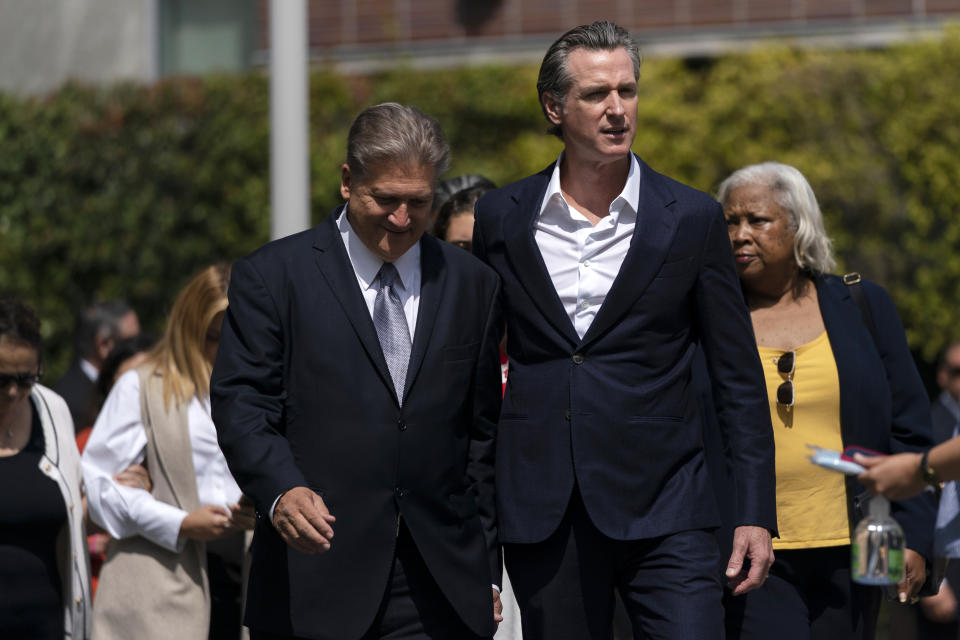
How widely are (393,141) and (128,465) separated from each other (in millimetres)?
2093

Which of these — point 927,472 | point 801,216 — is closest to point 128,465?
point 801,216

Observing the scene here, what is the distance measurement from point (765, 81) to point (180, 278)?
6213 millimetres

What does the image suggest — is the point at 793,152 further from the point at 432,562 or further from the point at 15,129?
the point at 432,562

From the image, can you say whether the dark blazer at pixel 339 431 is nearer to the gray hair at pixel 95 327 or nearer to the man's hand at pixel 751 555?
the man's hand at pixel 751 555

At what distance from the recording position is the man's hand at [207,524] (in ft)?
16.8

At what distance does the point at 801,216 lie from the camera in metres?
5.12

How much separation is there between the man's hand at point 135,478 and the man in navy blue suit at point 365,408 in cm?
150

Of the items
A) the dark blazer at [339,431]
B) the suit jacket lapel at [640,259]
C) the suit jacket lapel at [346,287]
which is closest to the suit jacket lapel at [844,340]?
the suit jacket lapel at [640,259]

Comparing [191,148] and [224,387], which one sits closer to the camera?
[224,387]

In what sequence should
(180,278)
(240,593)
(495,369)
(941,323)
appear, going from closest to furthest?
(495,369) → (240,593) → (941,323) → (180,278)

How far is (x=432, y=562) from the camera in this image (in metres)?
3.87

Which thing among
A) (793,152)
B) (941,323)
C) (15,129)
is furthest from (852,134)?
(15,129)

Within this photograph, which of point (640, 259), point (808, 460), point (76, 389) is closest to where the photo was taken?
point (640, 259)

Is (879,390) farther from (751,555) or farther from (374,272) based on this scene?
(374,272)
